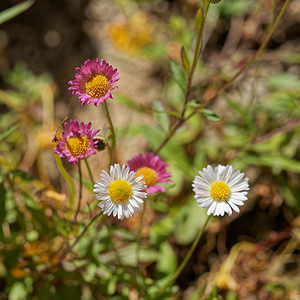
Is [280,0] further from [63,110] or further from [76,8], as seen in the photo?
[63,110]

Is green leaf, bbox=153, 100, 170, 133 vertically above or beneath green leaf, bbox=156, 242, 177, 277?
above

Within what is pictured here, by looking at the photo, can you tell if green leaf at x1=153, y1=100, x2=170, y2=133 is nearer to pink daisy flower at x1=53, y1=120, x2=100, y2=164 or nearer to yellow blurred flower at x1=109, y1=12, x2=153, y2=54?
pink daisy flower at x1=53, y1=120, x2=100, y2=164

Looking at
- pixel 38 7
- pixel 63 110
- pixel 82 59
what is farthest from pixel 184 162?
pixel 38 7

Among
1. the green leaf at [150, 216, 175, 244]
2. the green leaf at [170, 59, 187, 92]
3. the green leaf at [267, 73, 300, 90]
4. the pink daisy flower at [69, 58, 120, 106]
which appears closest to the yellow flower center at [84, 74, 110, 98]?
the pink daisy flower at [69, 58, 120, 106]

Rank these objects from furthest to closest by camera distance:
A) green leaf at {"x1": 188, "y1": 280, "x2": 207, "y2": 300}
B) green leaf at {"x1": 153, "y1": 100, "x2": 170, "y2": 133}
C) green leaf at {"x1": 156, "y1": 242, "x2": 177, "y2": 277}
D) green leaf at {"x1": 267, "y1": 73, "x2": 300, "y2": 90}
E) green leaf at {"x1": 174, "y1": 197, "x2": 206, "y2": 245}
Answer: green leaf at {"x1": 267, "y1": 73, "x2": 300, "y2": 90}
green leaf at {"x1": 174, "y1": 197, "x2": 206, "y2": 245}
green leaf at {"x1": 156, "y1": 242, "x2": 177, "y2": 277}
green leaf at {"x1": 153, "y1": 100, "x2": 170, "y2": 133}
green leaf at {"x1": 188, "y1": 280, "x2": 207, "y2": 300}

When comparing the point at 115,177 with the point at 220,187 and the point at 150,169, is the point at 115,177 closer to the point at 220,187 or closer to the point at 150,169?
the point at 150,169

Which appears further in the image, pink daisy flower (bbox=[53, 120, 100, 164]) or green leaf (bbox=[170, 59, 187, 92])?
green leaf (bbox=[170, 59, 187, 92])
